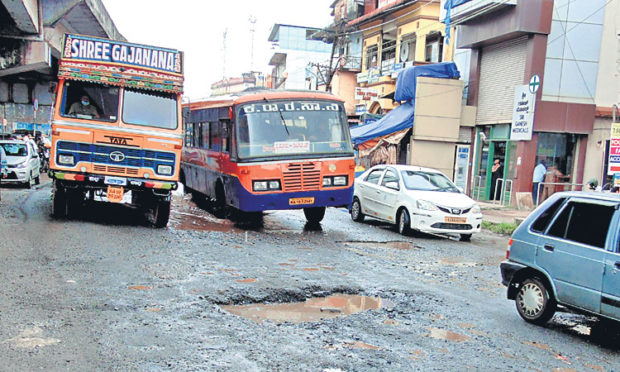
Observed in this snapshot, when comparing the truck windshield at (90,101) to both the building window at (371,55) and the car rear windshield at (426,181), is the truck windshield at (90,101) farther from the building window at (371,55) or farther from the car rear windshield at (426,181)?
the building window at (371,55)

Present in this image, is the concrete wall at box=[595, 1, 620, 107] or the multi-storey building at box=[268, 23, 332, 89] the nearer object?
the concrete wall at box=[595, 1, 620, 107]

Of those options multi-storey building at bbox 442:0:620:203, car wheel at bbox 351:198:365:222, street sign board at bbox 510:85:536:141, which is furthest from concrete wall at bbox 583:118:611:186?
car wheel at bbox 351:198:365:222

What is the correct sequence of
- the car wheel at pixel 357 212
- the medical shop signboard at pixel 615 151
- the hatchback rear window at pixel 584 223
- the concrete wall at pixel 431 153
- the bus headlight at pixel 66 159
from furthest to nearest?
1. the concrete wall at pixel 431 153
2. the car wheel at pixel 357 212
3. the medical shop signboard at pixel 615 151
4. the bus headlight at pixel 66 159
5. the hatchback rear window at pixel 584 223

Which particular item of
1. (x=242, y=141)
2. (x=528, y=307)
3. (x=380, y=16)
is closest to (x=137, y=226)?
(x=242, y=141)

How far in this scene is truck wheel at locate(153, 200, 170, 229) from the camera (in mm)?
11883

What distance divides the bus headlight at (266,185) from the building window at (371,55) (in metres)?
25.7

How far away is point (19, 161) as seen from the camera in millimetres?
19875

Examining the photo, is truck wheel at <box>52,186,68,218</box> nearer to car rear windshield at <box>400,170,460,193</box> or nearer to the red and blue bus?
the red and blue bus

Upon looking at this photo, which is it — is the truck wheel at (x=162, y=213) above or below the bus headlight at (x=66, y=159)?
below

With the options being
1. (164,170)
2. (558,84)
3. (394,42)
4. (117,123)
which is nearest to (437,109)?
(558,84)

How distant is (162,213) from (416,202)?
5620mm

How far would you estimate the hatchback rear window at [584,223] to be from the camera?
5801mm

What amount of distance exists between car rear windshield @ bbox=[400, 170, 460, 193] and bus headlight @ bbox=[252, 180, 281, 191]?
3.30 meters

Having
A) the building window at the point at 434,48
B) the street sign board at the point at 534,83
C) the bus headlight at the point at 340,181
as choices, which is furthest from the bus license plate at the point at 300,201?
the building window at the point at 434,48
